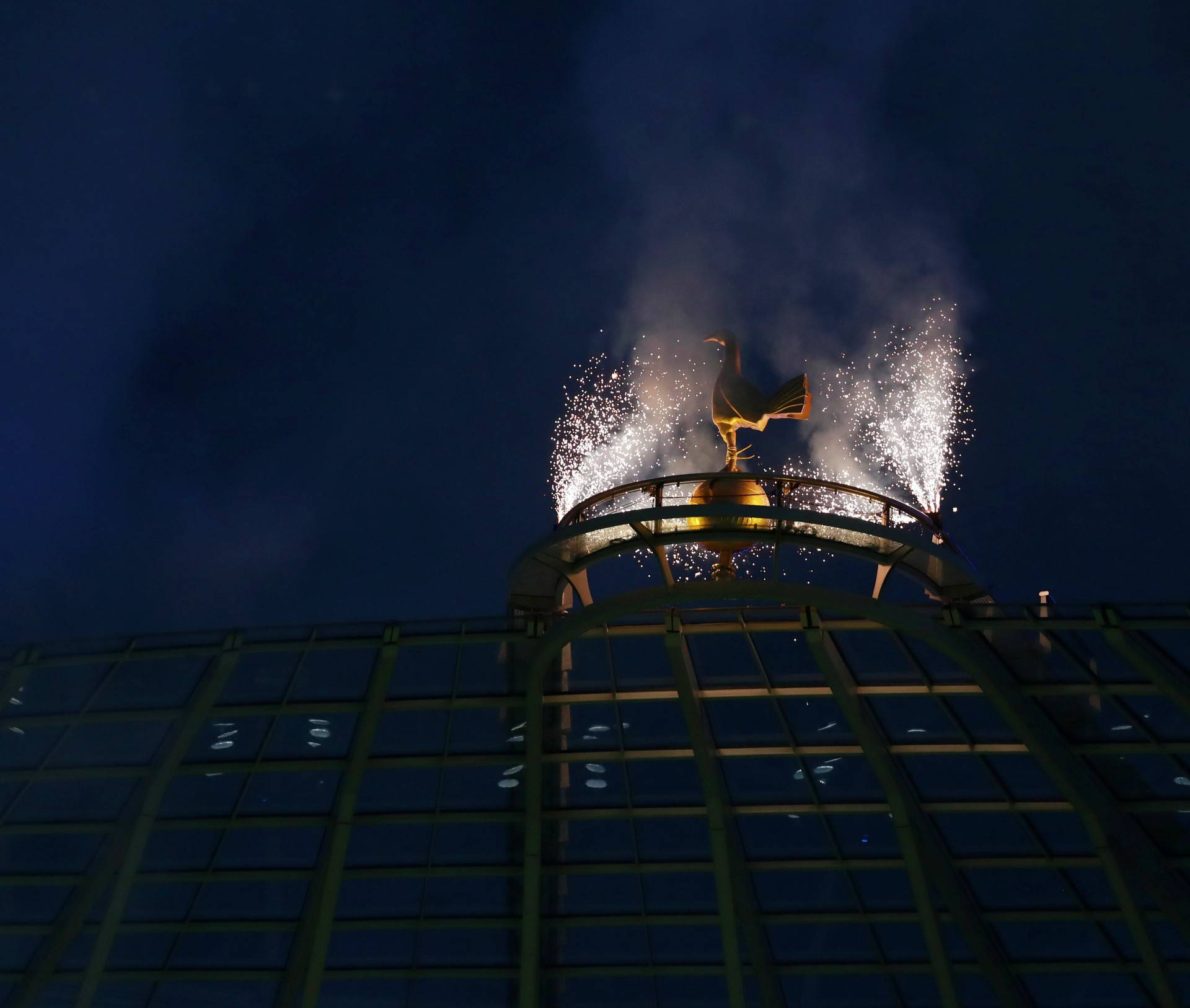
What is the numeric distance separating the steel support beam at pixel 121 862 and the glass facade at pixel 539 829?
2.9 inches

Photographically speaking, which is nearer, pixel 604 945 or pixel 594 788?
pixel 594 788

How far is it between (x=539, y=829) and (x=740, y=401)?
1124 cm

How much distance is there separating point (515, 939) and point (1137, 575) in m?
80.5

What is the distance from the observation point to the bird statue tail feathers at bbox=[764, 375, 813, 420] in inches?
909

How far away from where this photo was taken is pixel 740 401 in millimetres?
23391

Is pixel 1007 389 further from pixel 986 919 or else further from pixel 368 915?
pixel 368 915

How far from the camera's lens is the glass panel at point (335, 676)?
86.9 feet

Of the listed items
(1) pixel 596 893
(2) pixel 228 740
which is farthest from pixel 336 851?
(1) pixel 596 893

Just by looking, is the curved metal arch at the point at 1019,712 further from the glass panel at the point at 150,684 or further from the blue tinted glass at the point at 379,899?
the glass panel at the point at 150,684

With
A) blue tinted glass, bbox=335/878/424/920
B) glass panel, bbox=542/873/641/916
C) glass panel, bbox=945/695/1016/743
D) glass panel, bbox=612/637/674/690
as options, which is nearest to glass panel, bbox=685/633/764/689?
glass panel, bbox=612/637/674/690

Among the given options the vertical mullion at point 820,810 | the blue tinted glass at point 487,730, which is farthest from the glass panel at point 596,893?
the vertical mullion at point 820,810

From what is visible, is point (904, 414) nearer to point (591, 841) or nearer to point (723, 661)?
point (723, 661)

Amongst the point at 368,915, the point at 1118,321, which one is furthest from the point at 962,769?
the point at 1118,321

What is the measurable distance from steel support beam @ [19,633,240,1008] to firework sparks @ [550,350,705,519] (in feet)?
30.5
